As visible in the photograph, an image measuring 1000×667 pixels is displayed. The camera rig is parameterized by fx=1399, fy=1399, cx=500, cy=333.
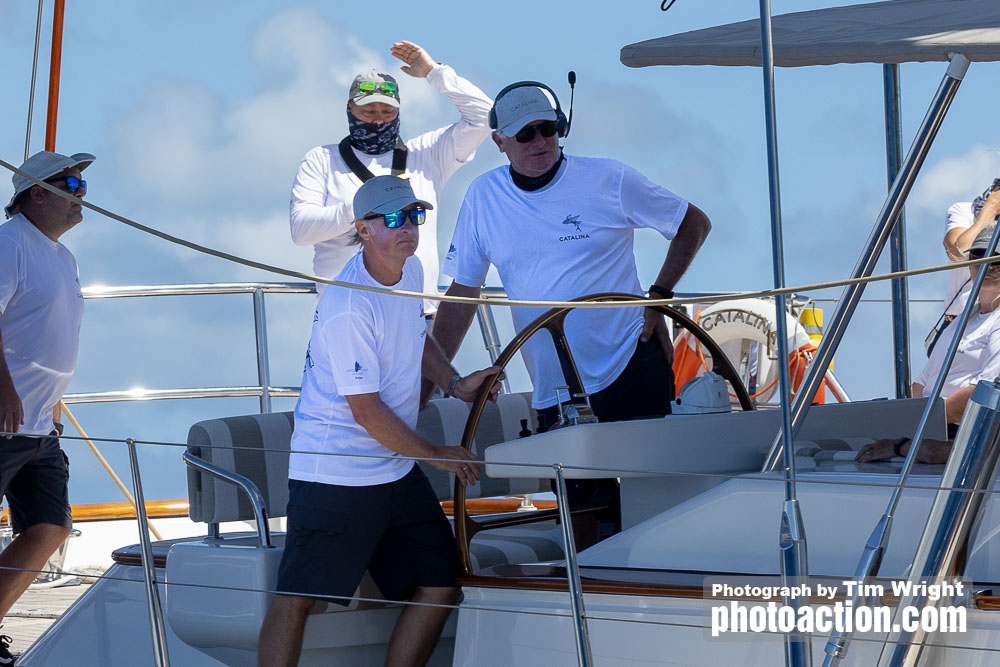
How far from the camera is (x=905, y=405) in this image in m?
3.26

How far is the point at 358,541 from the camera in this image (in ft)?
9.14

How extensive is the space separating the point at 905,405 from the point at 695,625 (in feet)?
3.98

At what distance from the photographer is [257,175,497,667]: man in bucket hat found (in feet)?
9.09

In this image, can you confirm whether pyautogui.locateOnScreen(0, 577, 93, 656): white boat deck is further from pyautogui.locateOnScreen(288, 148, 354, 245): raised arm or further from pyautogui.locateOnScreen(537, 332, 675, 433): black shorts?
pyautogui.locateOnScreen(288, 148, 354, 245): raised arm

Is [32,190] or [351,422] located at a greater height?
[32,190]

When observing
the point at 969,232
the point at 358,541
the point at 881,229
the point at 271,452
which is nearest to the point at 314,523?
the point at 358,541

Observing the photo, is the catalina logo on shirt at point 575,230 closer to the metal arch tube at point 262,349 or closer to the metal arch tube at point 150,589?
the metal arch tube at point 150,589

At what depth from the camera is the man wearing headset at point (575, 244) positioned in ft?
11.3

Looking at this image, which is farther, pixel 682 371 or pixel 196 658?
pixel 682 371

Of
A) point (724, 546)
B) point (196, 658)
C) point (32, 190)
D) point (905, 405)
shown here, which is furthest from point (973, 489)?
point (32, 190)

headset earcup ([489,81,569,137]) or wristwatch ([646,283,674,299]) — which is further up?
headset earcup ([489,81,569,137])

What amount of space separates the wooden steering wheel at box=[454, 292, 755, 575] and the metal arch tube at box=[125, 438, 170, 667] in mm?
615

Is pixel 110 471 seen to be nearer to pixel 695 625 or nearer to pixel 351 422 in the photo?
pixel 351 422

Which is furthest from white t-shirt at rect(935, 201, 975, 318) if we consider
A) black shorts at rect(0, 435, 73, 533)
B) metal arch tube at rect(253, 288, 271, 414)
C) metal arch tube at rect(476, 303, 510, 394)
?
black shorts at rect(0, 435, 73, 533)
